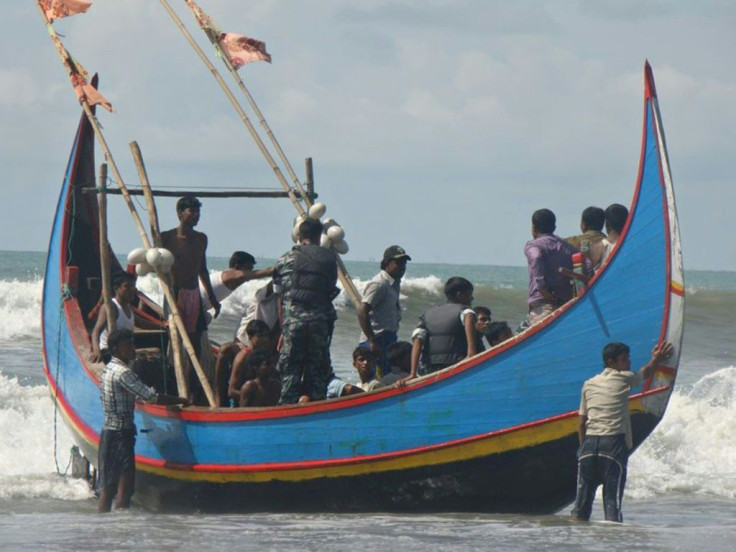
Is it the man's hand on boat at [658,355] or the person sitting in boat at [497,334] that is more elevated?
the person sitting in boat at [497,334]

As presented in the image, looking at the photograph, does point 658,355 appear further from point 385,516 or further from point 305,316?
→ point 305,316

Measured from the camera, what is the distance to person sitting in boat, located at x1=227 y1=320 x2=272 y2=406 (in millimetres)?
10219

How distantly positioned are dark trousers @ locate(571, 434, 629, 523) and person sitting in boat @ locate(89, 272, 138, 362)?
4.06 metres

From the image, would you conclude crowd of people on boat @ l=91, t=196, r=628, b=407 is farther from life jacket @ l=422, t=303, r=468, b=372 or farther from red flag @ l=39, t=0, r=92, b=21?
red flag @ l=39, t=0, r=92, b=21

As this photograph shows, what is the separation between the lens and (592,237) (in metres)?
9.56

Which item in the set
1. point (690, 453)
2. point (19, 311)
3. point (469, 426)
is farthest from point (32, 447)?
point (19, 311)

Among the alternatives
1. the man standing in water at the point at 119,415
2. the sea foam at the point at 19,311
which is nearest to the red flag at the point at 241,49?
the man standing in water at the point at 119,415

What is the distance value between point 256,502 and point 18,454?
6086mm

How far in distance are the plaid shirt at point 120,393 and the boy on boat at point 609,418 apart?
317cm

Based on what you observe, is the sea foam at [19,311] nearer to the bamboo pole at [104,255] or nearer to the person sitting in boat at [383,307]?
the bamboo pole at [104,255]

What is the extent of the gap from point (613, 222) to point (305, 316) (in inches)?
88.6

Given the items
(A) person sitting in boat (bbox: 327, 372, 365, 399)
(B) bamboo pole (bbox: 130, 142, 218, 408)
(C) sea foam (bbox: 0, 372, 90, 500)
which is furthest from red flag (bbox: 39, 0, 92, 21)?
(A) person sitting in boat (bbox: 327, 372, 365, 399)

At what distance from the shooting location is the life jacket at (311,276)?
31.5 feet

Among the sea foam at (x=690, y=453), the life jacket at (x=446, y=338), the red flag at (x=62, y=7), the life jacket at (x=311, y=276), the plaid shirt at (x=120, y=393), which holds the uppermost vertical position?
the red flag at (x=62, y=7)
